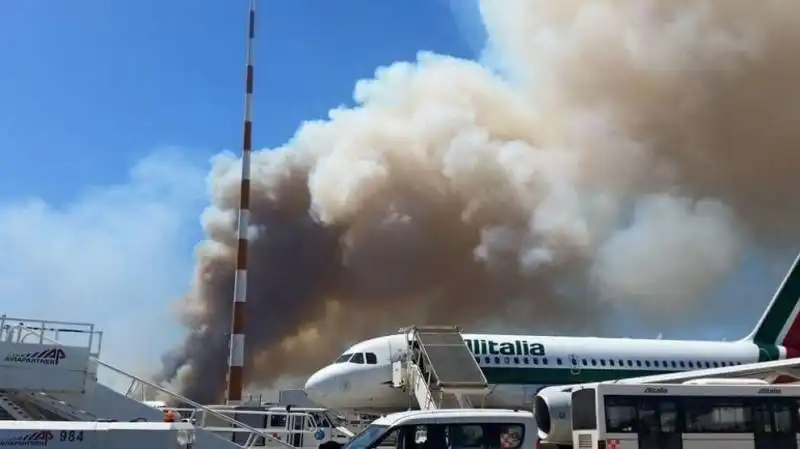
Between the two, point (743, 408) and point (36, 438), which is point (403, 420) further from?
point (743, 408)

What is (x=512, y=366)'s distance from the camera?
2638cm

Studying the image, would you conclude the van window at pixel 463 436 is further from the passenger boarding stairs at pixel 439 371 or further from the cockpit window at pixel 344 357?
the cockpit window at pixel 344 357

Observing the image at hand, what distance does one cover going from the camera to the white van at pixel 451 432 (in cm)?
1180

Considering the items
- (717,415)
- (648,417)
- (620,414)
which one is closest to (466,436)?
(620,414)

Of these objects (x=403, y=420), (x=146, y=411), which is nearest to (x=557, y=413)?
(x=403, y=420)

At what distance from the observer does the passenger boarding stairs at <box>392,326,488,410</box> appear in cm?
2178

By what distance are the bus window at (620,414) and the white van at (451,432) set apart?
167 inches

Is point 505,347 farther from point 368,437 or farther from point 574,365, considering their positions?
point 368,437

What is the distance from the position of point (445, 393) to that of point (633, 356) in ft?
36.2

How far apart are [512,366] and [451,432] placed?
587 inches

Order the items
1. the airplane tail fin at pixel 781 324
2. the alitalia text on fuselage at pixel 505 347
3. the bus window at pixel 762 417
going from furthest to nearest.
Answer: the airplane tail fin at pixel 781 324 < the alitalia text on fuselage at pixel 505 347 < the bus window at pixel 762 417

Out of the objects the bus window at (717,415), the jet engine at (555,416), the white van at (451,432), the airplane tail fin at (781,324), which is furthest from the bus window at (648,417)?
the airplane tail fin at (781,324)

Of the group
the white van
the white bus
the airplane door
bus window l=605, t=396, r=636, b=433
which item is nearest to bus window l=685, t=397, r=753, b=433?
the white bus

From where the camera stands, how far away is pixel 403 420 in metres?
11.9
